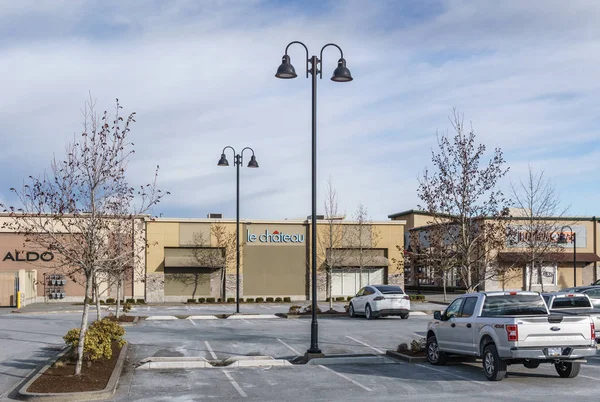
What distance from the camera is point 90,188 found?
1605 centimetres

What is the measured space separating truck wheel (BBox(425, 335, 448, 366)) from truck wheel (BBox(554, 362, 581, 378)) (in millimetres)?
2868

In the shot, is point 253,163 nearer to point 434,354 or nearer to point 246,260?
point 434,354

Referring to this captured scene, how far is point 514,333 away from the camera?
14266 mm

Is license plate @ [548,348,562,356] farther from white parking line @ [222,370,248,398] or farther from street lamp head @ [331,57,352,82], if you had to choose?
street lamp head @ [331,57,352,82]

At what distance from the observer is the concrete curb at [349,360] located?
18.5m

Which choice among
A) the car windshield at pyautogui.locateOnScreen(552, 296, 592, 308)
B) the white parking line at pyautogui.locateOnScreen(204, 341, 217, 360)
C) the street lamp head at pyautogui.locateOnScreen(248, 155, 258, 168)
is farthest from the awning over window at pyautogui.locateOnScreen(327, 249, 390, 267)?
the car windshield at pyautogui.locateOnScreen(552, 296, 592, 308)

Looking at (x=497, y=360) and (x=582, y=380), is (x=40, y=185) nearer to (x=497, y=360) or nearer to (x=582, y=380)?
(x=497, y=360)

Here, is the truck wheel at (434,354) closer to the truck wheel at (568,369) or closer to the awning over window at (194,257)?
the truck wheel at (568,369)

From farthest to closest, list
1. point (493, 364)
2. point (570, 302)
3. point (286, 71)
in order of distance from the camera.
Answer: point (570, 302) < point (286, 71) < point (493, 364)

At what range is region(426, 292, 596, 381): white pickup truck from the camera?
1430 cm

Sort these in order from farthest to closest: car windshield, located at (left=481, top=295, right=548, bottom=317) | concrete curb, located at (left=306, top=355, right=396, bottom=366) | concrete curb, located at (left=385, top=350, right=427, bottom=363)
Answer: concrete curb, located at (left=385, top=350, right=427, bottom=363) < concrete curb, located at (left=306, top=355, right=396, bottom=366) < car windshield, located at (left=481, top=295, right=548, bottom=317)

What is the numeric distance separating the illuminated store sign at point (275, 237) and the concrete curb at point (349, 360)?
35963mm

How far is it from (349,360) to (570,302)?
7.17 meters

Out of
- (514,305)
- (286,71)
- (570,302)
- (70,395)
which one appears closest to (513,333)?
(514,305)
